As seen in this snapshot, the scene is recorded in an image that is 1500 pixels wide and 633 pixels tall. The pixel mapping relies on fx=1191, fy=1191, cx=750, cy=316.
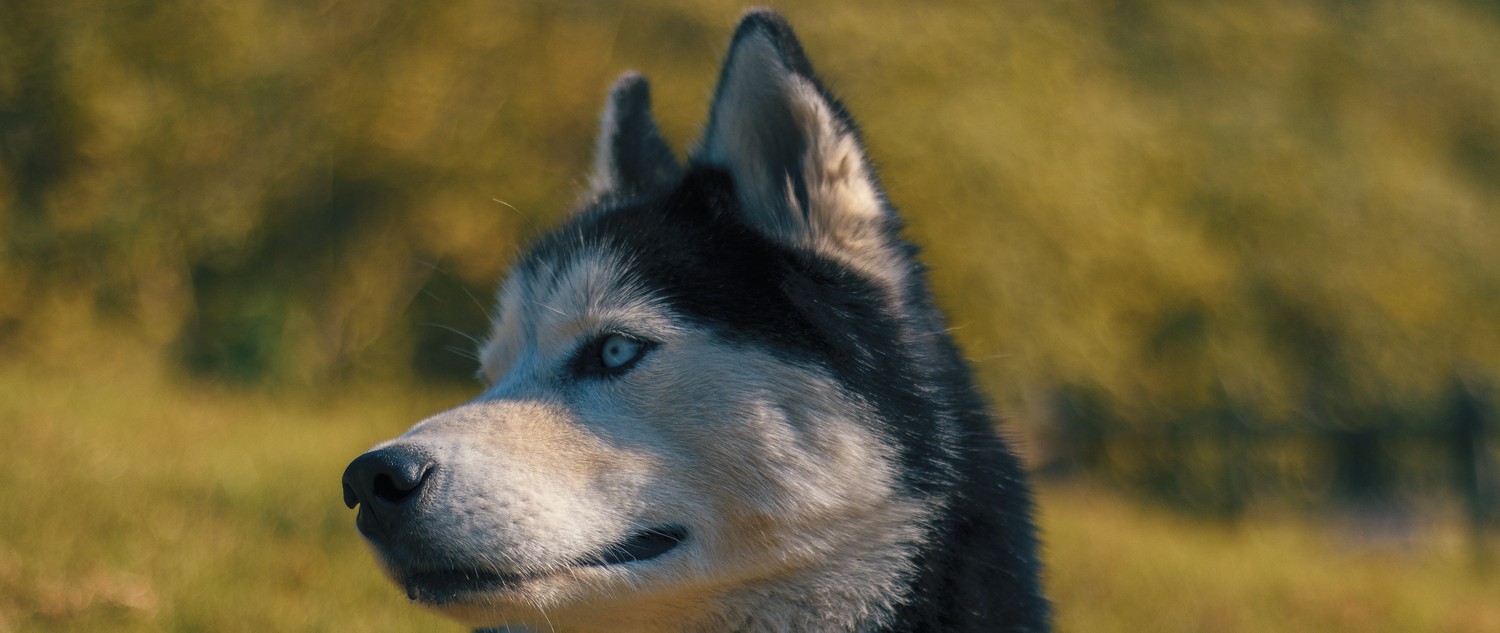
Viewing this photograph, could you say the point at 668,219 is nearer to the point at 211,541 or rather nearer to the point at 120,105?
the point at 211,541

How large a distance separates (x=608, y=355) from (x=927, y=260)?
3281mm

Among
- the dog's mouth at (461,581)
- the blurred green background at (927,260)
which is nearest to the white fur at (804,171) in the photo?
the blurred green background at (927,260)

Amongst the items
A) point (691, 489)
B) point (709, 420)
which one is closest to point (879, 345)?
point (709, 420)

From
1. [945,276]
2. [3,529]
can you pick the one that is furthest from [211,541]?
[945,276]

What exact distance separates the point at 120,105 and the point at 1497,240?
63.3 feet

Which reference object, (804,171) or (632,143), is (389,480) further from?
(632,143)

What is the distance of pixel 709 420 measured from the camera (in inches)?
115

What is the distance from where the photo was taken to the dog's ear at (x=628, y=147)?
405 cm

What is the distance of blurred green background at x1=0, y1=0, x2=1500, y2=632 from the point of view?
570 cm

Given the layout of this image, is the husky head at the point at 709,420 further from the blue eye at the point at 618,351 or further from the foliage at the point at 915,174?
the foliage at the point at 915,174

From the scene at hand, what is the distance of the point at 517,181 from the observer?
12.2 meters

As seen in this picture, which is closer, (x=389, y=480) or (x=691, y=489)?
(x=389, y=480)

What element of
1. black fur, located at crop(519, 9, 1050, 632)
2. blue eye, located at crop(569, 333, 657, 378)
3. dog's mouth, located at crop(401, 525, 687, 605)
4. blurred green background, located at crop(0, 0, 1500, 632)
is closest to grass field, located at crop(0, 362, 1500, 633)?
blurred green background, located at crop(0, 0, 1500, 632)

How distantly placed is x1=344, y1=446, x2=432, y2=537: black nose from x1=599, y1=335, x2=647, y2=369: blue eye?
2.12 ft
